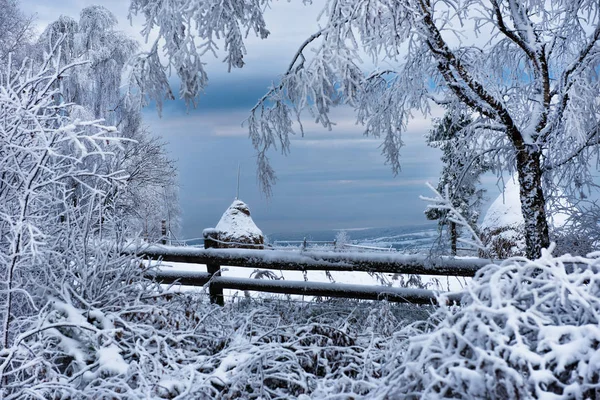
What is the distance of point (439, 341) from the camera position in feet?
5.02

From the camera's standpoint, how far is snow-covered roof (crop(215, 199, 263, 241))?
44.5 ft

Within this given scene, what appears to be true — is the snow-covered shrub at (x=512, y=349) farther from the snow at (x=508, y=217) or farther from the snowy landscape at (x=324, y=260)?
the snow at (x=508, y=217)

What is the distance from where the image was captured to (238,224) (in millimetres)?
13898

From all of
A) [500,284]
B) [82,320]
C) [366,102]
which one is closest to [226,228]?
[366,102]

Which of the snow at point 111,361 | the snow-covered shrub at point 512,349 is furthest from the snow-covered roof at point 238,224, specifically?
the snow-covered shrub at point 512,349

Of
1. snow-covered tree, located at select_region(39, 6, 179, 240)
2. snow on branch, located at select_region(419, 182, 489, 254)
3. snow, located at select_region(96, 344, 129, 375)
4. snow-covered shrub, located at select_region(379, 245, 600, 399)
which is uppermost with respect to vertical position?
snow-covered tree, located at select_region(39, 6, 179, 240)

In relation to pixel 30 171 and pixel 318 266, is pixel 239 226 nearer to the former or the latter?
pixel 318 266

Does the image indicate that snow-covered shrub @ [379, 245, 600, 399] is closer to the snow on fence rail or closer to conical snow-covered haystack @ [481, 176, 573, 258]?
the snow on fence rail

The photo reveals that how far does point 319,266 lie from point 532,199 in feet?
7.79

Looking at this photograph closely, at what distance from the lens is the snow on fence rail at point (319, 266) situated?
5914mm

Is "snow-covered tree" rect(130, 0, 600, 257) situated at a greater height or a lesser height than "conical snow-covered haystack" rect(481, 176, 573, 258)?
greater

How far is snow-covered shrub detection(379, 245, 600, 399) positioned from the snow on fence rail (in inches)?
161

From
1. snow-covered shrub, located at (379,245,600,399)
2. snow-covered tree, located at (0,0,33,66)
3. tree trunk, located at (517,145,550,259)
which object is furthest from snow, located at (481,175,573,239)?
snow-covered tree, located at (0,0,33,66)

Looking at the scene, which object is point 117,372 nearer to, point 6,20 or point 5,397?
point 5,397
